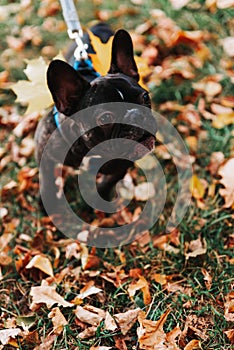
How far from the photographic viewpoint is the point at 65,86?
7.23 feet

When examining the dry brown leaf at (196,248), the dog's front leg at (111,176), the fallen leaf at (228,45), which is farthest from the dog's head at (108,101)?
the fallen leaf at (228,45)

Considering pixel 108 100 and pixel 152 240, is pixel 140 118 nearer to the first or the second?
pixel 108 100

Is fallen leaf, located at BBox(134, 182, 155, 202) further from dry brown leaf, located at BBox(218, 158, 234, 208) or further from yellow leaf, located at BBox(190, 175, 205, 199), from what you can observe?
dry brown leaf, located at BBox(218, 158, 234, 208)

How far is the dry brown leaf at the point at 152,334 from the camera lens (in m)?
2.10

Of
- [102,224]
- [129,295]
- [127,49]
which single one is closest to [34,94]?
[127,49]

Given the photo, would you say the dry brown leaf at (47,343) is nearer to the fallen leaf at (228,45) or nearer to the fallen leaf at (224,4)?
the fallen leaf at (228,45)

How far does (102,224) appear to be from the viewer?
9.21ft

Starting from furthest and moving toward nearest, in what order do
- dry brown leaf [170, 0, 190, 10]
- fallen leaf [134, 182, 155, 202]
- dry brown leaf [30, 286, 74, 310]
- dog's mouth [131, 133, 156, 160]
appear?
1. dry brown leaf [170, 0, 190, 10]
2. fallen leaf [134, 182, 155, 202]
3. dry brown leaf [30, 286, 74, 310]
4. dog's mouth [131, 133, 156, 160]

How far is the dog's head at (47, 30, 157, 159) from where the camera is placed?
2.14 meters

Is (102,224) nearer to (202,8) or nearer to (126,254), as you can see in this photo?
(126,254)

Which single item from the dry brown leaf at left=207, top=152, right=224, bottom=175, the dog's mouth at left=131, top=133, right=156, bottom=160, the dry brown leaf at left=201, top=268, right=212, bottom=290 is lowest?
the dry brown leaf at left=201, top=268, right=212, bottom=290

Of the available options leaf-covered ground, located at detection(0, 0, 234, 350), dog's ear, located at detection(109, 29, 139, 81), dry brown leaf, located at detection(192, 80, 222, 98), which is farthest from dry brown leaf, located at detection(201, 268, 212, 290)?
dry brown leaf, located at detection(192, 80, 222, 98)

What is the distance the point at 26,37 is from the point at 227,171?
6.71 ft

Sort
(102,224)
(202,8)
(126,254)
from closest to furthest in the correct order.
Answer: (126,254), (102,224), (202,8)
